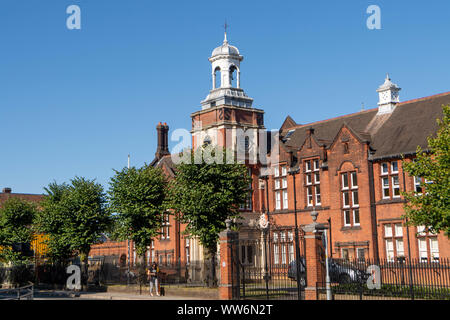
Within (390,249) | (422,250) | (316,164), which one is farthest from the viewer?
(316,164)

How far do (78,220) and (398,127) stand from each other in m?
25.2

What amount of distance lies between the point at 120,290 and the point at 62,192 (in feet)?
45.7

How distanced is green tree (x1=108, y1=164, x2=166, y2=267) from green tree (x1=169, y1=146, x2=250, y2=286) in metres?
3.52

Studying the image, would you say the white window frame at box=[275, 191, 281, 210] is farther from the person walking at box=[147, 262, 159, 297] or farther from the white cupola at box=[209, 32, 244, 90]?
the person walking at box=[147, 262, 159, 297]

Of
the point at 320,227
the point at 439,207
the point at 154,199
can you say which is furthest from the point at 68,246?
the point at 439,207

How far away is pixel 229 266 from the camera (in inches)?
1043

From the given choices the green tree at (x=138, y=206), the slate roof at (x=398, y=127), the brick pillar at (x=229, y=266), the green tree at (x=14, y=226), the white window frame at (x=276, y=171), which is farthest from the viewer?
the green tree at (x=14, y=226)

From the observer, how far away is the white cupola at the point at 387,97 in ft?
143

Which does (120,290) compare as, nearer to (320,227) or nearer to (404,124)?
(320,227)

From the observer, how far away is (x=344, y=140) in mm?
41344

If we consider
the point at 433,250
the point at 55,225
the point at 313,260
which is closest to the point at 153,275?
the point at 313,260

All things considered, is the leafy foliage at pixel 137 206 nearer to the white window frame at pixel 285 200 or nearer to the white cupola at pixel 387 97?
the white window frame at pixel 285 200

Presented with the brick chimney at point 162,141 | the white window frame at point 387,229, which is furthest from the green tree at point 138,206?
the brick chimney at point 162,141

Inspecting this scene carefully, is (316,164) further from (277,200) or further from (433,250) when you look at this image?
(433,250)
